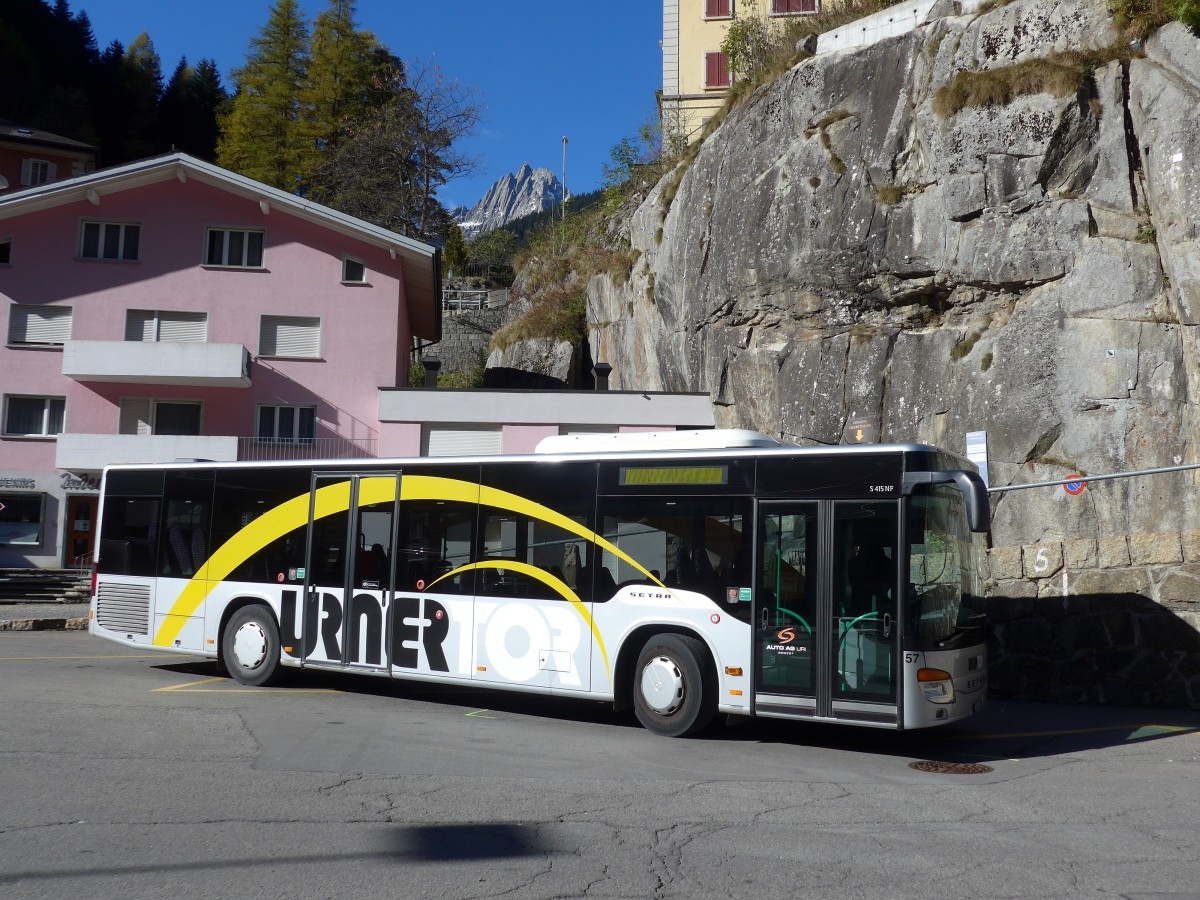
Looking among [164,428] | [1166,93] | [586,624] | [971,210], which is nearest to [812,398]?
[971,210]

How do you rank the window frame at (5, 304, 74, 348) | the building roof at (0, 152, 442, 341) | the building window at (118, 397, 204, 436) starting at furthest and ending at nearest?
1. the building window at (118, 397, 204, 436)
2. the window frame at (5, 304, 74, 348)
3. the building roof at (0, 152, 442, 341)

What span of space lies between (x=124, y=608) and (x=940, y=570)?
10.9 metres

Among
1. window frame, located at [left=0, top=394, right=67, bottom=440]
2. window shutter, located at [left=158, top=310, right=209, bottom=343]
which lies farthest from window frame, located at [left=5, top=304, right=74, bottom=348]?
window shutter, located at [left=158, top=310, right=209, bottom=343]

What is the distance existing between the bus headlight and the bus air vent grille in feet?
33.7

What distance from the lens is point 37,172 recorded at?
185 ft

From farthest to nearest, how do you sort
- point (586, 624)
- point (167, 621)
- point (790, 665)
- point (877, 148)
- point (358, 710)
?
point (877, 148) → point (167, 621) → point (358, 710) → point (586, 624) → point (790, 665)

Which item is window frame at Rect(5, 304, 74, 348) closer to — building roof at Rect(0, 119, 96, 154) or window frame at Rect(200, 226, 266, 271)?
window frame at Rect(200, 226, 266, 271)

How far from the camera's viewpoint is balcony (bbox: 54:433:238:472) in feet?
92.6

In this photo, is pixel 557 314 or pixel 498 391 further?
pixel 557 314

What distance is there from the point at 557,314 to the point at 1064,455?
25271mm

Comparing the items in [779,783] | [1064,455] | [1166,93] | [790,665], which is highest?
[1166,93]

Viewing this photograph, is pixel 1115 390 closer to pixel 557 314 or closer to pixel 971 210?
pixel 971 210

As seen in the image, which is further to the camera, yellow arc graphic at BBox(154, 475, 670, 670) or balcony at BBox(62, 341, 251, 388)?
balcony at BBox(62, 341, 251, 388)

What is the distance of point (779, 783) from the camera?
8.23 m
